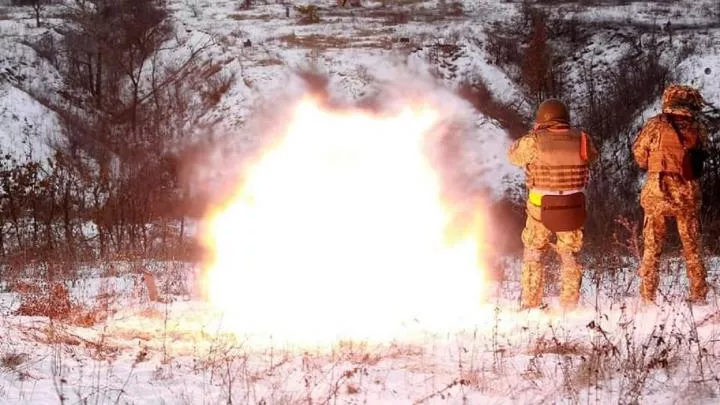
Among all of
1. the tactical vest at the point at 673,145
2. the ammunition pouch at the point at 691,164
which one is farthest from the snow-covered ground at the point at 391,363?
the tactical vest at the point at 673,145

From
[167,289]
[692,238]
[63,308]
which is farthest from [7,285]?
[692,238]

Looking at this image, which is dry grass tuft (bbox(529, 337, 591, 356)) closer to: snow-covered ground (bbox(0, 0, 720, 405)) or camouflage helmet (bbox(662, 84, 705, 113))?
snow-covered ground (bbox(0, 0, 720, 405))

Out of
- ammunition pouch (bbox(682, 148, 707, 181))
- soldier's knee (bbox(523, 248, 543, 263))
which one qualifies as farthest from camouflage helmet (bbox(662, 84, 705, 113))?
soldier's knee (bbox(523, 248, 543, 263))

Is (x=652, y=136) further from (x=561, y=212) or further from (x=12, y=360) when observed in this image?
(x=12, y=360)

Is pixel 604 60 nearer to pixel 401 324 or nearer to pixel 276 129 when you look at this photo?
pixel 276 129

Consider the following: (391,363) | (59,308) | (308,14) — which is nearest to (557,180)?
(391,363)

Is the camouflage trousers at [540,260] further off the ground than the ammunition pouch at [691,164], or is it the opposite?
the ammunition pouch at [691,164]

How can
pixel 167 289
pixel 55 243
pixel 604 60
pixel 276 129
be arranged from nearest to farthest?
pixel 167 289, pixel 55 243, pixel 276 129, pixel 604 60

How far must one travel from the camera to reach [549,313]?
7.09 meters

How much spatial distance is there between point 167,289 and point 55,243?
25.5 feet

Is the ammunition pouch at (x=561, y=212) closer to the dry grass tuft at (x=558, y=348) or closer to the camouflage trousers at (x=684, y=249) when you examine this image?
the camouflage trousers at (x=684, y=249)

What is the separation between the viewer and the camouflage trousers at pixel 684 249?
6949mm

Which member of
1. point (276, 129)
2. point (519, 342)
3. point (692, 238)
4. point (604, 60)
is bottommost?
point (519, 342)

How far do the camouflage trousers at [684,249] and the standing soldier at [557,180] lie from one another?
2.25 ft
